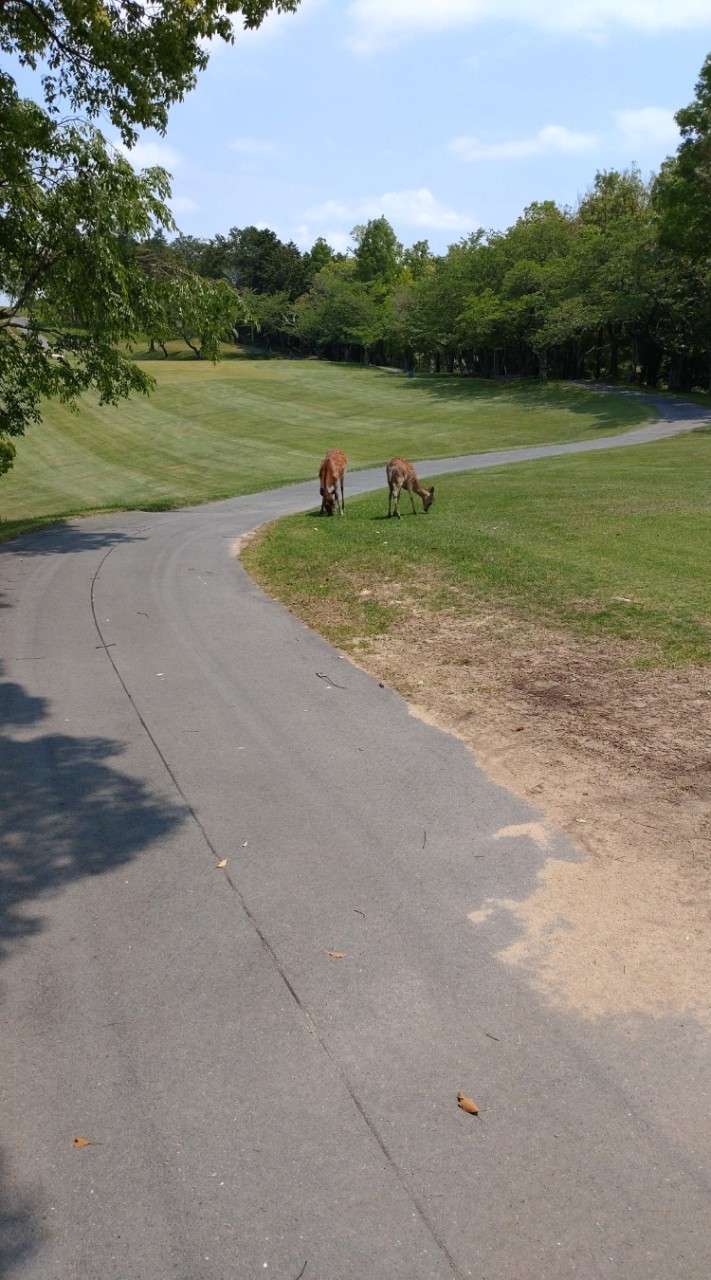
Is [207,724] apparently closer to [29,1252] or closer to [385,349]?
[29,1252]

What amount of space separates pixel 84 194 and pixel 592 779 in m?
15.8

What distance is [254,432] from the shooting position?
52469 millimetres

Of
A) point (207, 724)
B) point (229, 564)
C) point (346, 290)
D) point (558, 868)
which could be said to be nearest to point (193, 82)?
point (229, 564)

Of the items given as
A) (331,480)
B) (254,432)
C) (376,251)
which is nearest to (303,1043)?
(331,480)

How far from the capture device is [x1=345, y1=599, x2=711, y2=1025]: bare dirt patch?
5.06 m

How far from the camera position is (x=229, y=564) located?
17.0 meters

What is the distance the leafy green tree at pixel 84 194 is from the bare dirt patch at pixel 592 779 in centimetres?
1026

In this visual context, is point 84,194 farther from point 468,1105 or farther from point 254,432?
point 254,432

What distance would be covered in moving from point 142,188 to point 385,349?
86.6 metres

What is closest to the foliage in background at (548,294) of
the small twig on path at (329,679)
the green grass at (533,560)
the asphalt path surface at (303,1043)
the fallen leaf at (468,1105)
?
the green grass at (533,560)

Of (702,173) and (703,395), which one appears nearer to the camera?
(702,173)

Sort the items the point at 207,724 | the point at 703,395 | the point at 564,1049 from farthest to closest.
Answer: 1. the point at 703,395
2. the point at 207,724
3. the point at 564,1049

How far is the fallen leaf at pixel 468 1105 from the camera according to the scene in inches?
158

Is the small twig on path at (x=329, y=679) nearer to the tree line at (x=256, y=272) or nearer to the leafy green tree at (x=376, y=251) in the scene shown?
the tree line at (x=256, y=272)
